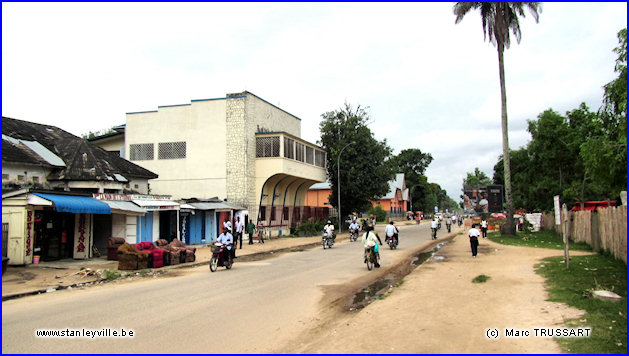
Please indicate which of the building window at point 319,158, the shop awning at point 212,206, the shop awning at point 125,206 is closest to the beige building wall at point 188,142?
the shop awning at point 212,206

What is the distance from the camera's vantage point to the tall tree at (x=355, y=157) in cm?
4378

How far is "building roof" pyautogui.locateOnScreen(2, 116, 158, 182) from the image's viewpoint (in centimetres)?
2032

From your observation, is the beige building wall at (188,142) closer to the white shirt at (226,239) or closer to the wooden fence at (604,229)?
the white shirt at (226,239)

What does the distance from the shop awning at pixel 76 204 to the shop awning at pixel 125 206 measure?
767 millimetres

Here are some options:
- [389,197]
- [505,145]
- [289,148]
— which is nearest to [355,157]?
[289,148]

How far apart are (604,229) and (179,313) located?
15880 mm

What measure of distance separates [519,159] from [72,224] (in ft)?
104

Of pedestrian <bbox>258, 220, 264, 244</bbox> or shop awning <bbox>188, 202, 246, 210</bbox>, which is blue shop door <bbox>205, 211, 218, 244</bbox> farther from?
pedestrian <bbox>258, 220, 264, 244</bbox>

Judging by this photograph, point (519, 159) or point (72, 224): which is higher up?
point (519, 159)

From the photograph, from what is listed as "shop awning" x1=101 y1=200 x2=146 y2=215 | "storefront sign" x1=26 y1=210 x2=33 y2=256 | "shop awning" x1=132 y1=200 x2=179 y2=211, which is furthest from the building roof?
"storefront sign" x1=26 y1=210 x2=33 y2=256

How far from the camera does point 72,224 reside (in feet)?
63.2

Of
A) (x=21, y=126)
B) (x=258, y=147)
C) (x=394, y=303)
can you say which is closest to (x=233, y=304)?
(x=394, y=303)

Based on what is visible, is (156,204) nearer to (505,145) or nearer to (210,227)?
(210,227)

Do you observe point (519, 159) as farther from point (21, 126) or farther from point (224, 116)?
point (21, 126)
